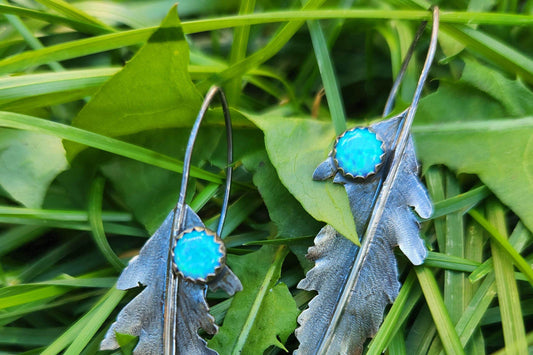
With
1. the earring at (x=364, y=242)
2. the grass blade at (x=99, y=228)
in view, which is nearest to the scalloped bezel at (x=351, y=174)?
the earring at (x=364, y=242)

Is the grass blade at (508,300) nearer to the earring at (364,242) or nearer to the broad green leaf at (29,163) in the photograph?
the earring at (364,242)

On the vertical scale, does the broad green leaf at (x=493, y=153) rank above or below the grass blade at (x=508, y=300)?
above

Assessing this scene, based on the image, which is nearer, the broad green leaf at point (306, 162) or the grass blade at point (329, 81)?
the broad green leaf at point (306, 162)

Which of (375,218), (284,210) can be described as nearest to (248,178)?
(284,210)

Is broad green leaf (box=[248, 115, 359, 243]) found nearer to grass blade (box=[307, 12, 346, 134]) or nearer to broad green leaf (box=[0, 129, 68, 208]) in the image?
grass blade (box=[307, 12, 346, 134])

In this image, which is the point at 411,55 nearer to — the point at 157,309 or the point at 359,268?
the point at 359,268

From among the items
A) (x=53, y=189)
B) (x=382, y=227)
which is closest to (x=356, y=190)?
(x=382, y=227)

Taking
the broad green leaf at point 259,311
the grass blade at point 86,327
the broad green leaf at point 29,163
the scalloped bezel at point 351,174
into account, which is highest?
the scalloped bezel at point 351,174
